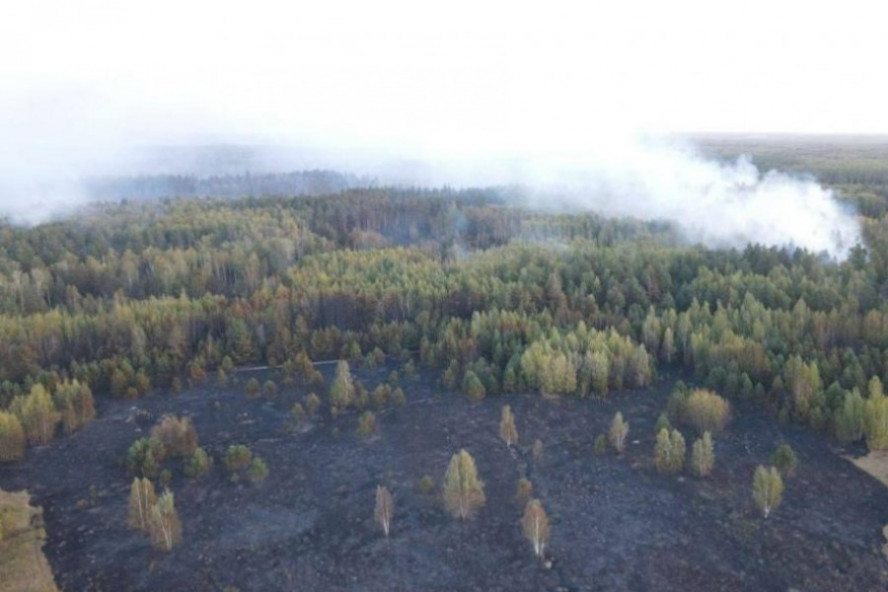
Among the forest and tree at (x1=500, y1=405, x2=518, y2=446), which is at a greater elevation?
the forest

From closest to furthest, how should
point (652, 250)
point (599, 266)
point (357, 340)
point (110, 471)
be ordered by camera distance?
point (110, 471), point (357, 340), point (599, 266), point (652, 250)

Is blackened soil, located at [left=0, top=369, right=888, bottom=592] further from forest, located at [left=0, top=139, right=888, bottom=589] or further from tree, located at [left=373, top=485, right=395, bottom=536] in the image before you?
forest, located at [left=0, top=139, right=888, bottom=589]

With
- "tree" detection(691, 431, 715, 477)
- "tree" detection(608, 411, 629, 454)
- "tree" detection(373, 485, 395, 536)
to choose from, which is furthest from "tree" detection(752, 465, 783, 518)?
"tree" detection(373, 485, 395, 536)

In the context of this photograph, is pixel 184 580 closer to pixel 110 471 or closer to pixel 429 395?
pixel 110 471

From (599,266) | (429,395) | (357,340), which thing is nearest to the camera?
(429,395)

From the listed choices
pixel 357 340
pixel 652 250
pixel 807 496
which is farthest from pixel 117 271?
pixel 807 496

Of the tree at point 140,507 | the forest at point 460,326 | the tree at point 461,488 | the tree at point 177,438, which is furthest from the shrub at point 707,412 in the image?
the tree at point 140,507

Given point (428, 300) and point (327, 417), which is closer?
point (327, 417)

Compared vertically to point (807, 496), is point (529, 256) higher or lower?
higher
